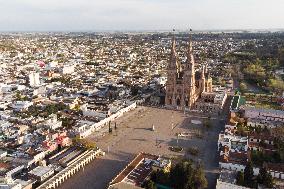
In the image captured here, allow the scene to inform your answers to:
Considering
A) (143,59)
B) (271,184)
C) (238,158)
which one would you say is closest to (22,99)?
(238,158)

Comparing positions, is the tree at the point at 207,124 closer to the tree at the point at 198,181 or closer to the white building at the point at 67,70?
the tree at the point at 198,181

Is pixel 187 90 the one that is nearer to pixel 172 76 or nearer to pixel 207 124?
pixel 172 76

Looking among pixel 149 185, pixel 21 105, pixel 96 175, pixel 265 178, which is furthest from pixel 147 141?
pixel 21 105

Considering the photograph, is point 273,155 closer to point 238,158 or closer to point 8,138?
point 238,158

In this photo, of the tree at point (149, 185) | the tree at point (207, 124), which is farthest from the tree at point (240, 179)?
the tree at point (207, 124)

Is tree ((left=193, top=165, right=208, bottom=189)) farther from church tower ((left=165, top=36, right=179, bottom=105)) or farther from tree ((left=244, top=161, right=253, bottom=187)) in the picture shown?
church tower ((left=165, top=36, right=179, bottom=105))

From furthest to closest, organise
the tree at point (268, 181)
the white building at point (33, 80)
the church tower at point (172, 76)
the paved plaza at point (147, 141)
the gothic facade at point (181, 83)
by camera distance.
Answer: the white building at point (33, 80) < the church tower at point (172, 76) < the gothic facade at point (181, 83) < the paved plaza at point (147, 141) < the tree at point (268, 181)
